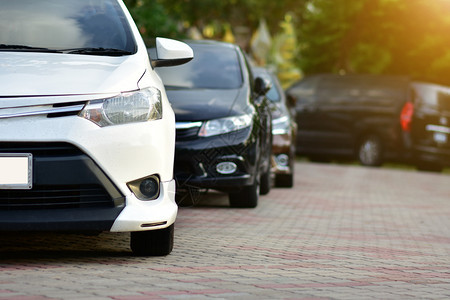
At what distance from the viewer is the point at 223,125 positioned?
9523 millimetres

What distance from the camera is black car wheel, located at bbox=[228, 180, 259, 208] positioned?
1016 cm

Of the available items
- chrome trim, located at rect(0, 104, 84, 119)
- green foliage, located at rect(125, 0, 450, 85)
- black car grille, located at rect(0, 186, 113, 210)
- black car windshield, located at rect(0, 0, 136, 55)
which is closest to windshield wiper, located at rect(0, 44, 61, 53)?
black car windshield, located at rect(0, 0, 136, 55)

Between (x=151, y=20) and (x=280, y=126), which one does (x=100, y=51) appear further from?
(x=151, y=20)

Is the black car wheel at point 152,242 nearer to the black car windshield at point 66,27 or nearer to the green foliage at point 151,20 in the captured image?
the black car windshield at point 66,27

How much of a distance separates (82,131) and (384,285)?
197 centimetres

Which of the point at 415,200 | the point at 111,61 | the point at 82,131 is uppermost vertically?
the point at 111,61

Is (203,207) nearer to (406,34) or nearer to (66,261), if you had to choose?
(66,261)

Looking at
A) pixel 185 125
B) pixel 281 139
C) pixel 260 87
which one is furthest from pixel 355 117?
pixel 185 125

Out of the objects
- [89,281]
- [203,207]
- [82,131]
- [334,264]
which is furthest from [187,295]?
[203,207]

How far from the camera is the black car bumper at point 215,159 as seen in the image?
9.33 m

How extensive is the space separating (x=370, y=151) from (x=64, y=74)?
15748 millimetres

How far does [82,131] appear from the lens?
5.58 meters

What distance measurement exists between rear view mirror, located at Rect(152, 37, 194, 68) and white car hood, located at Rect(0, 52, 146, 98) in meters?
0.37

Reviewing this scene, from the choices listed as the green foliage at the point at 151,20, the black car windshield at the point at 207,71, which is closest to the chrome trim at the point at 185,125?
the black car windshield at the point at 207,71
